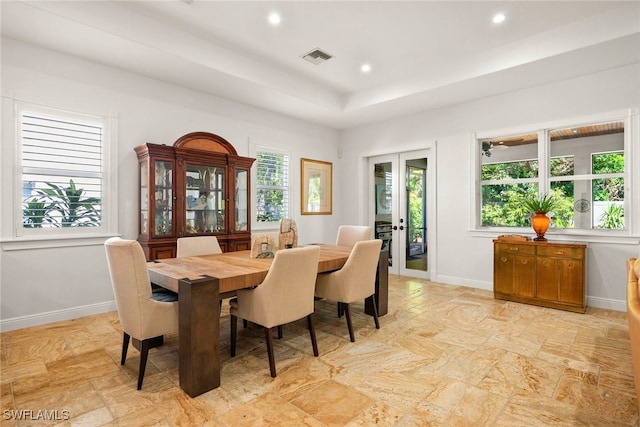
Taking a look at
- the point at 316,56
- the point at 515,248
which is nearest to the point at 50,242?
the point at 316,56

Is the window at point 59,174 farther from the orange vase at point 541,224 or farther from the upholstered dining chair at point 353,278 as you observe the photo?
the orange vase at point 541,224

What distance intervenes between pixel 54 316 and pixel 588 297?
19.9ft

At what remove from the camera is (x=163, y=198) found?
3.99 m

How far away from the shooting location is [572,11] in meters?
3.23

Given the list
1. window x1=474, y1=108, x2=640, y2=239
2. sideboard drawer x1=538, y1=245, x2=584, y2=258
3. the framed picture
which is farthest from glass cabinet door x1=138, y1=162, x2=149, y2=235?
sideboard drawer x1=538, y1=245, x2=584, y2=258

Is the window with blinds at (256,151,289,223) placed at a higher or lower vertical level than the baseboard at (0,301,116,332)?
higher

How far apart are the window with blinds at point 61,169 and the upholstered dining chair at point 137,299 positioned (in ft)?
6.31

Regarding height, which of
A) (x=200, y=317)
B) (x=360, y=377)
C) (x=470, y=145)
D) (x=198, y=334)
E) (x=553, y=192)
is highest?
(x=470, y=145)

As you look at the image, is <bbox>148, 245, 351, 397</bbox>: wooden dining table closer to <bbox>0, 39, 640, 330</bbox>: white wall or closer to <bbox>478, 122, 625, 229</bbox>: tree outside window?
<bbox>0, 39, 640, 330</bbox>: white wall

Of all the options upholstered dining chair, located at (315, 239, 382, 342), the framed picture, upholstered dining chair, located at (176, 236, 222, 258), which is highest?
the framed picture

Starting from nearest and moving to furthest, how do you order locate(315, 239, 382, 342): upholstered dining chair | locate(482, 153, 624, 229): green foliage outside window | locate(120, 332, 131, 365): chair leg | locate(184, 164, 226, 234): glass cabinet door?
locate(120, 332, 131, 365): chair leg, locate(315, 239, 382, 342): upholstered dining chair, locate(482, 153, 624, 229): green foliage outside window, locate(184, 164, 226, 234): glass cabinet door

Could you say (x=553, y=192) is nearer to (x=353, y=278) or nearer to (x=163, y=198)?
(x=353, y=278)

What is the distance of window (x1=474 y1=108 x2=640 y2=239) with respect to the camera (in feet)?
13.1

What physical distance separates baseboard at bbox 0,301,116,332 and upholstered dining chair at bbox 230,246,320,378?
7.27 ft
